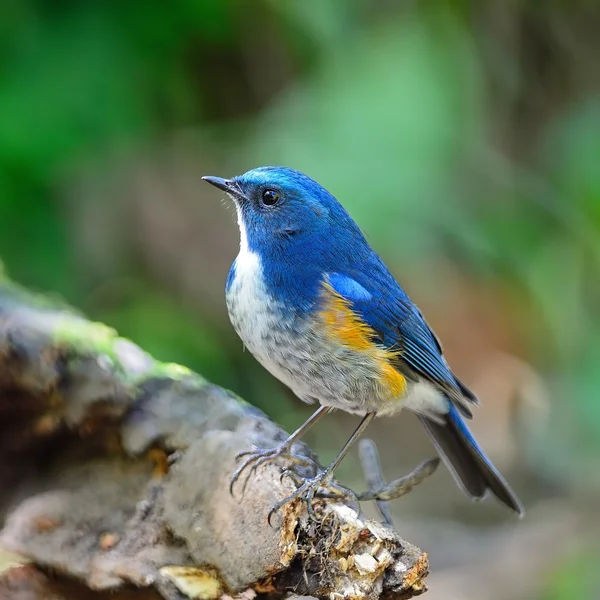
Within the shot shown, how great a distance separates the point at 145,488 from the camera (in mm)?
2492

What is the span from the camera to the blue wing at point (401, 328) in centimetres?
274

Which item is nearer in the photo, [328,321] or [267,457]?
[267,457]

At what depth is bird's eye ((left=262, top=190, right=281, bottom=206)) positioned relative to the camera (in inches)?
110

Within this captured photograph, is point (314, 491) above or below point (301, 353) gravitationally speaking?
below

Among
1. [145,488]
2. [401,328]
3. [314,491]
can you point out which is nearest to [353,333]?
[401,328]

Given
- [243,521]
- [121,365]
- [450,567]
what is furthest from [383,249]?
[243,521]

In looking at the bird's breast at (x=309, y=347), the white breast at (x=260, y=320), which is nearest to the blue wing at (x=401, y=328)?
the bird's breast at (x=309, y=347)

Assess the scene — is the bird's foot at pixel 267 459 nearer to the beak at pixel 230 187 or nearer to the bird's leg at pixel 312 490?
the bird's leg at pixel 312 490

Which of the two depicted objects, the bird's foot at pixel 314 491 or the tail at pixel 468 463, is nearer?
the bird's foot at pixel 314 491

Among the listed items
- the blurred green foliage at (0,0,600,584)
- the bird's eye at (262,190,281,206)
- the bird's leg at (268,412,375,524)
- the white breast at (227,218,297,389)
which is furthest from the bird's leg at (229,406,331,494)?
the blurred green foliage at (0,0,600,584)

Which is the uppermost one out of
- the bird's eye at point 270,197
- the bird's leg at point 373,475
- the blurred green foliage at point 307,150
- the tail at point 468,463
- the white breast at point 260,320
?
the blurred green foliage at point 307,150

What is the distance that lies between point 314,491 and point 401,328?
86 cm

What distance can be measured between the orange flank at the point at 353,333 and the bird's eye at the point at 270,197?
0.34 metres

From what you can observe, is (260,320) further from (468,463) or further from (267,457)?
(468,463)
